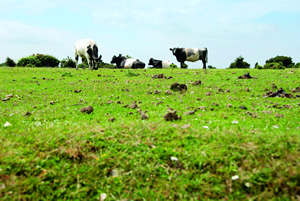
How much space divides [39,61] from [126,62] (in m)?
16.8

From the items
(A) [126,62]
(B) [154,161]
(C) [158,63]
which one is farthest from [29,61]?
(B) [154,161]

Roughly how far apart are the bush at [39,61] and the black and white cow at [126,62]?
14.3 meters

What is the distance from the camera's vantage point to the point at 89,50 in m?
19.9

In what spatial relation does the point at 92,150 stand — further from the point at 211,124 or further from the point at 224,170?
the point at 211,124

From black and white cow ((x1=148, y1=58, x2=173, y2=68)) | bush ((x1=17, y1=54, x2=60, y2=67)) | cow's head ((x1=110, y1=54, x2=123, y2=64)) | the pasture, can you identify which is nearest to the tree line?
bush ((x1=17, y1=54, x2=60, y2=67))

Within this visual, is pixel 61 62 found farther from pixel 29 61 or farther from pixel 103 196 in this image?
pixel 103 196

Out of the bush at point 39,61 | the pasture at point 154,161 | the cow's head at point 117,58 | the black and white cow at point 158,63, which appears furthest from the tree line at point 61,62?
the pasture at point 154,161

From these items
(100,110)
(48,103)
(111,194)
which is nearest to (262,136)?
(111,194)

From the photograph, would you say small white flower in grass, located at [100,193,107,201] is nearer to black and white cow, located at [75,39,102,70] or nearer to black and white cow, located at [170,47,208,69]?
black and white cow, located at [75,39,102,70]

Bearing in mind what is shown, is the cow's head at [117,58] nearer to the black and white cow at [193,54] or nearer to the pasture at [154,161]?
the black and white cow at [193,54]

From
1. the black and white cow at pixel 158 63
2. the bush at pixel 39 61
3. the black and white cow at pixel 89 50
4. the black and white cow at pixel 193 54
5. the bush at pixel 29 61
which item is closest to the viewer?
the black and white cow at pixel 89 50

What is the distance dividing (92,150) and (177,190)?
1.65 metres

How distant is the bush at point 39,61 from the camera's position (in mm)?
32000

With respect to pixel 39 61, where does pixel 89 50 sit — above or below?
above
